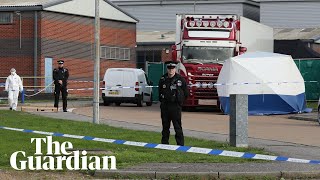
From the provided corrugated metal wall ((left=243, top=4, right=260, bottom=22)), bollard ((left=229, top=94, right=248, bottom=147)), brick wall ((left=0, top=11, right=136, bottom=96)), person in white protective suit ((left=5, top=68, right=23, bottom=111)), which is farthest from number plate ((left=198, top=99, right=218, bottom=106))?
corrugated metal wall ((left=243, top=4, right=260, bottom=22))

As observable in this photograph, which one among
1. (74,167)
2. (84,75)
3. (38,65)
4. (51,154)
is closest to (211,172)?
(74,167)

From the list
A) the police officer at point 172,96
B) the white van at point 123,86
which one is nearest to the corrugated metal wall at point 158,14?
the white van at point 123,86

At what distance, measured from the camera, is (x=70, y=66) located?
53125 millimetres

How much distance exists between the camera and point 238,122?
56.7ft

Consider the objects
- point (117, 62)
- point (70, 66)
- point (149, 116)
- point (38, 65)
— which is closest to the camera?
point (149, 116)

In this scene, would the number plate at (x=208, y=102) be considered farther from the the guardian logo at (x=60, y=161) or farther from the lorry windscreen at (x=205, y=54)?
the the guardian logo at (x=60, y=161)

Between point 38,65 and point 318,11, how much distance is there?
99.6 feet

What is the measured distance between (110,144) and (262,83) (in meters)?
15.4

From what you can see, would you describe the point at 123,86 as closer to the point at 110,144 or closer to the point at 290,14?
the point at 110,144

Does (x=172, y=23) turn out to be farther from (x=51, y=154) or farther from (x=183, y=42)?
(x=51, y=154)

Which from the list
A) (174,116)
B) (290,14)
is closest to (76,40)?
(290,14)

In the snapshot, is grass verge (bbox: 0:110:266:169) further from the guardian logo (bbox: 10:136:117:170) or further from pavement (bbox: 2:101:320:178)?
pavement (bbox: 2:101:320:178)

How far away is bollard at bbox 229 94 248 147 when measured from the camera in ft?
56.5

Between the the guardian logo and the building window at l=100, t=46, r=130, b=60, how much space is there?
4110cm
